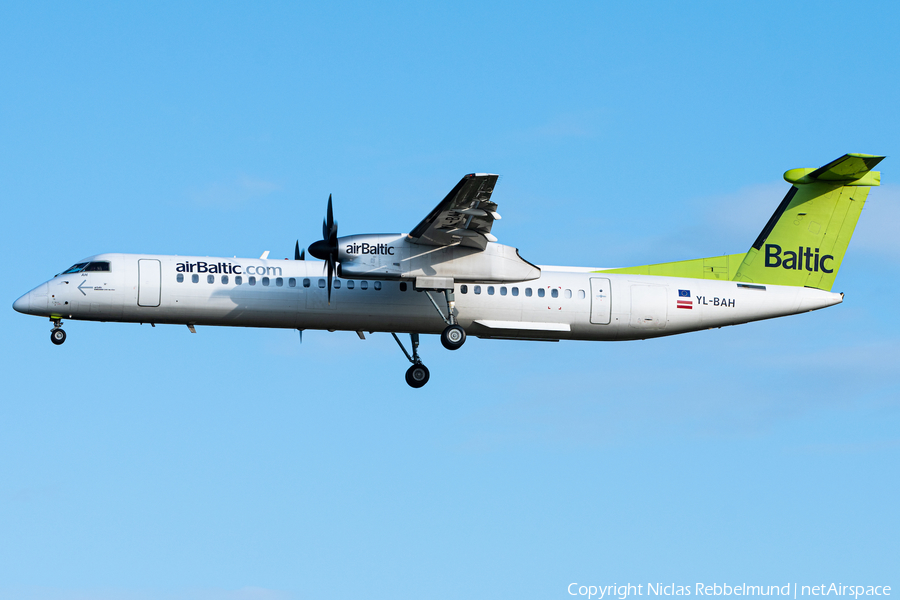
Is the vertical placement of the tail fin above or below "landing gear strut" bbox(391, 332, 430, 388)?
above

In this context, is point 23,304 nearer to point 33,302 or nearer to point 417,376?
point 33,302

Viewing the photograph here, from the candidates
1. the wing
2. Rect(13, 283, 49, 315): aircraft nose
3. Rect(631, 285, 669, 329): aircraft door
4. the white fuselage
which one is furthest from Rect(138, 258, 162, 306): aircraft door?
Rect(631, 285, 669, 329): aircraft door

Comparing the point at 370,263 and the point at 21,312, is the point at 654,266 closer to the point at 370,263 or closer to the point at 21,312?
the point at 370,263

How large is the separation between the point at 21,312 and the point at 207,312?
160 inches

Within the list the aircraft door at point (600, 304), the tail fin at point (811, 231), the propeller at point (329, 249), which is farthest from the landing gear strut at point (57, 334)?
the tail fin at point (811, 231)

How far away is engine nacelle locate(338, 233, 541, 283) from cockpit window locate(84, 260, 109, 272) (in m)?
5.34

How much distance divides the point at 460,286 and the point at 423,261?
1.44 metres

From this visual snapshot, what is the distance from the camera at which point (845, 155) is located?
2498 cm

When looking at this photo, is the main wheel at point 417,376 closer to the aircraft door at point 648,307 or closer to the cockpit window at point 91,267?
the aircraft door at point 648,307

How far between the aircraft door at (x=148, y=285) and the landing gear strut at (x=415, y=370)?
5.56m

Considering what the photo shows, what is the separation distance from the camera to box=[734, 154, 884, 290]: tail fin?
25812 mm

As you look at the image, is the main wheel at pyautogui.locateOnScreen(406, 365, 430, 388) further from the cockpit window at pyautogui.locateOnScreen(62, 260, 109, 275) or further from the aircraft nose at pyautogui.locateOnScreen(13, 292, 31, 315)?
the aircraft nose at pyautogui.locateOnScreen(13, 292, 31, 315)

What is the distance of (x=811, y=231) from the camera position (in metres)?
26.2

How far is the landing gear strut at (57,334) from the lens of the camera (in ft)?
76.4
